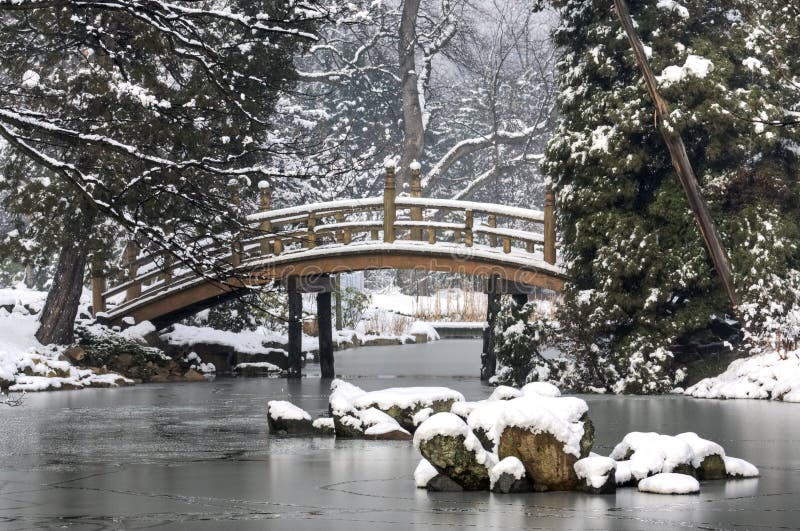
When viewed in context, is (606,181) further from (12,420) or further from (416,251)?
(12,420)

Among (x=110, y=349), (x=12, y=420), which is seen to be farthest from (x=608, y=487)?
(x=110, y=349)

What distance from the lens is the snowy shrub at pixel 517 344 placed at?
21.8m

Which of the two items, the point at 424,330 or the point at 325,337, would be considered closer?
the point at 325,337

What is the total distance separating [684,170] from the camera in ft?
65.3

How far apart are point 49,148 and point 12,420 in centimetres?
1303

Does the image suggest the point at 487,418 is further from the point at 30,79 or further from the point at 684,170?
the point at 30,79

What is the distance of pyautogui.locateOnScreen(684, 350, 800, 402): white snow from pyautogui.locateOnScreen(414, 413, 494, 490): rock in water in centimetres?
979

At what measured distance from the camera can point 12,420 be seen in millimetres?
15805

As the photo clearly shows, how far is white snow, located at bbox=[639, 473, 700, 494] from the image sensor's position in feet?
31.0

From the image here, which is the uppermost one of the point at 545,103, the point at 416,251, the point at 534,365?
the point at 545,103

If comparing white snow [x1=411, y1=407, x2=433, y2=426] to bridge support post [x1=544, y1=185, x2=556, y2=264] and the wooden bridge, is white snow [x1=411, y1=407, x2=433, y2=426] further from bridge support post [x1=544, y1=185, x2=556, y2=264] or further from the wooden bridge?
bridge support post [x1=544, y1=185, x2=556, y2=264]

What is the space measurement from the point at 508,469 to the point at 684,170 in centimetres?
1117

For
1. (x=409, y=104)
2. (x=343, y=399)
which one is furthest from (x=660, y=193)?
(x=409, y=104)

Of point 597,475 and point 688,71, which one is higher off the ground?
point 688,71
